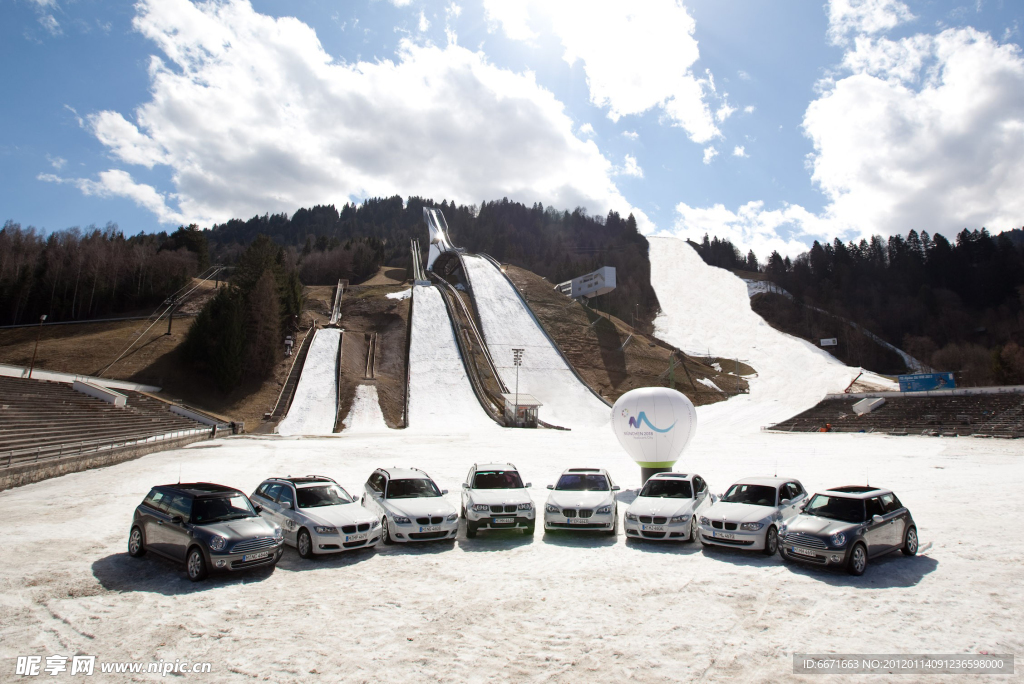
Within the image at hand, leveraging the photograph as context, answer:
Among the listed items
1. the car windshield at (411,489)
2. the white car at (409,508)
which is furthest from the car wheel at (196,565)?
the car windshield at (411,489)

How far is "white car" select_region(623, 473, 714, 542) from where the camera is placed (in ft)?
38.0

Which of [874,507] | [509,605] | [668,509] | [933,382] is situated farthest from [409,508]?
[933,382]

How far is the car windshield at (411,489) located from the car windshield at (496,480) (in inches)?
45.5

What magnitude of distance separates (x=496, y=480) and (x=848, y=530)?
764 cm

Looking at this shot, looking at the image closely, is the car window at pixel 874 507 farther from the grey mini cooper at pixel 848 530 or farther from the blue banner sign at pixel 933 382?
the blue banner sign at pixel 933 382

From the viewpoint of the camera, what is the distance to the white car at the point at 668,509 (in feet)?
38.0

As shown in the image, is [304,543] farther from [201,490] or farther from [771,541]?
[771,541]

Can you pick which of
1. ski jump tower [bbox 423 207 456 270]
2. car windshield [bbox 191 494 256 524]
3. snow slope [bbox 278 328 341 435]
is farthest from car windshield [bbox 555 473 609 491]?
ski jump tower [bbox 423 207 456 270]

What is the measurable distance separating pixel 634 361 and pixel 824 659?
59313 millimetres

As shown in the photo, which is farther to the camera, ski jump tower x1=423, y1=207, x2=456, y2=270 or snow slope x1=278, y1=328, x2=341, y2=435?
ski jump tower x1=423, y1=207, x2=456, y2=270

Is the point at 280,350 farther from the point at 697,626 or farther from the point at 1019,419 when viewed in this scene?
the point at 1019,419

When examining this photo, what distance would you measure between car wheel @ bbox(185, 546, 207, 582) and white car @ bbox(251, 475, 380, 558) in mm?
1943

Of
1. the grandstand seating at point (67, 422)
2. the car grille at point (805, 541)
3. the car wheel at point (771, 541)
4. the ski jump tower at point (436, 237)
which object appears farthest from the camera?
the ski jump tower at point (436, 237)

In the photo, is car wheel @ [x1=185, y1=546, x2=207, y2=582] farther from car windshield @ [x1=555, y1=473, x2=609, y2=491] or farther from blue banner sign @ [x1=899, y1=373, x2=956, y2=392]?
blue banner sign @ [x1=899, y1=373, x2=956, y2=392]
